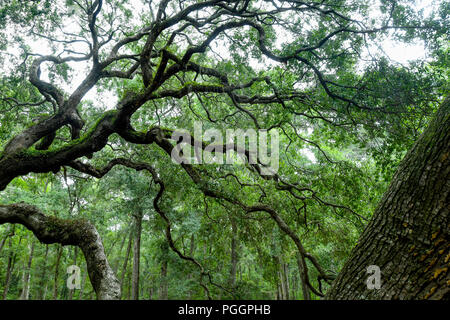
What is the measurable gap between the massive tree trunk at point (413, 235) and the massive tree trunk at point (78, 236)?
10.0ft

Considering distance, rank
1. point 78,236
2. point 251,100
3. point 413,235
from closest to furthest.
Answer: point 413,235 < point 78,236 < point 251,100

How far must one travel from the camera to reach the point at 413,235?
1.32m

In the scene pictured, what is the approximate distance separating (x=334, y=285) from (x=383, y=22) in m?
4.96

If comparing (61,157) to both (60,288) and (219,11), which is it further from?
(60,288)

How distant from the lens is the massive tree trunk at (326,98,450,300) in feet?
4.02

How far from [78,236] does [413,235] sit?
446 centimetres

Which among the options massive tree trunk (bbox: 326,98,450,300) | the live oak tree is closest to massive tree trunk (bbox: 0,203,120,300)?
the live oak tree

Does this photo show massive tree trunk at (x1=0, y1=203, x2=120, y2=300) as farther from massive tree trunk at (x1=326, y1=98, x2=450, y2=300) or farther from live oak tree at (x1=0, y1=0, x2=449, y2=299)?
massive tree trunk at (x1=326, y1=98, x2=450, y2=300)

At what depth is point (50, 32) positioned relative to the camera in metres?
6.01

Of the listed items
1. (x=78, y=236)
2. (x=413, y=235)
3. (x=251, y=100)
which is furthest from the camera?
(x=251, y=100)

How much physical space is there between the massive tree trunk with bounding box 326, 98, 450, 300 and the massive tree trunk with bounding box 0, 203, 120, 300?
3.06m

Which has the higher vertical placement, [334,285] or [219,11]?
[219,11]
